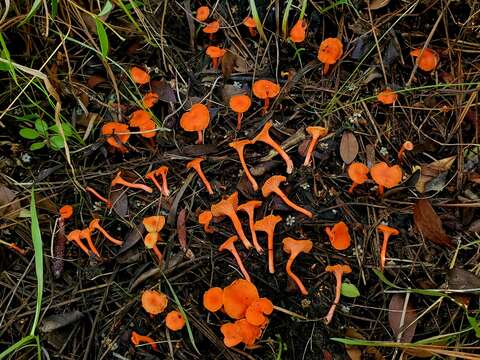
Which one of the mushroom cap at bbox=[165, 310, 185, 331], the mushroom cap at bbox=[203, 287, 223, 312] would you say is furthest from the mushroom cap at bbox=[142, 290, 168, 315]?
the mushroom cap at bbox=[203, 287, 223, 312]

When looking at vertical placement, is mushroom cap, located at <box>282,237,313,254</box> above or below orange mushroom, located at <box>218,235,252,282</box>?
above

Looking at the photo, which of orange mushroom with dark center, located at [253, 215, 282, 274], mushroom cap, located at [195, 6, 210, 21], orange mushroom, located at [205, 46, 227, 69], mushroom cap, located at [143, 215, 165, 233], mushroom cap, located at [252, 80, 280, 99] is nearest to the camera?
orange mushroom with dark center, located at [253, 215, 282, 274]

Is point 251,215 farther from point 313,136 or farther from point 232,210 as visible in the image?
point 313,136

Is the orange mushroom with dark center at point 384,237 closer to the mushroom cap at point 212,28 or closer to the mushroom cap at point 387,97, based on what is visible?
the mushroom cap at point 387,97

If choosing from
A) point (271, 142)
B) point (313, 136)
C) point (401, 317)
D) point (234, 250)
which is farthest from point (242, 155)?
point (401, 317)

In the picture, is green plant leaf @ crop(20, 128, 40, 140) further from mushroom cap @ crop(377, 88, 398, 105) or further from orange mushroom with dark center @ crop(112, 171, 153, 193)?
mushroom cap @ crop(377, 88, 398, 105)

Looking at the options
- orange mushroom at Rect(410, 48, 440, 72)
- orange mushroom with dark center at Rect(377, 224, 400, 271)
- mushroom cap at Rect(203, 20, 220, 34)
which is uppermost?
mushroom cap at Rect(203, 20, 220, 34)

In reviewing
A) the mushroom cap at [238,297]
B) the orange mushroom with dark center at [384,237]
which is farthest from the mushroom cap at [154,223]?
the orange mushroom with dark center at [384,237]
